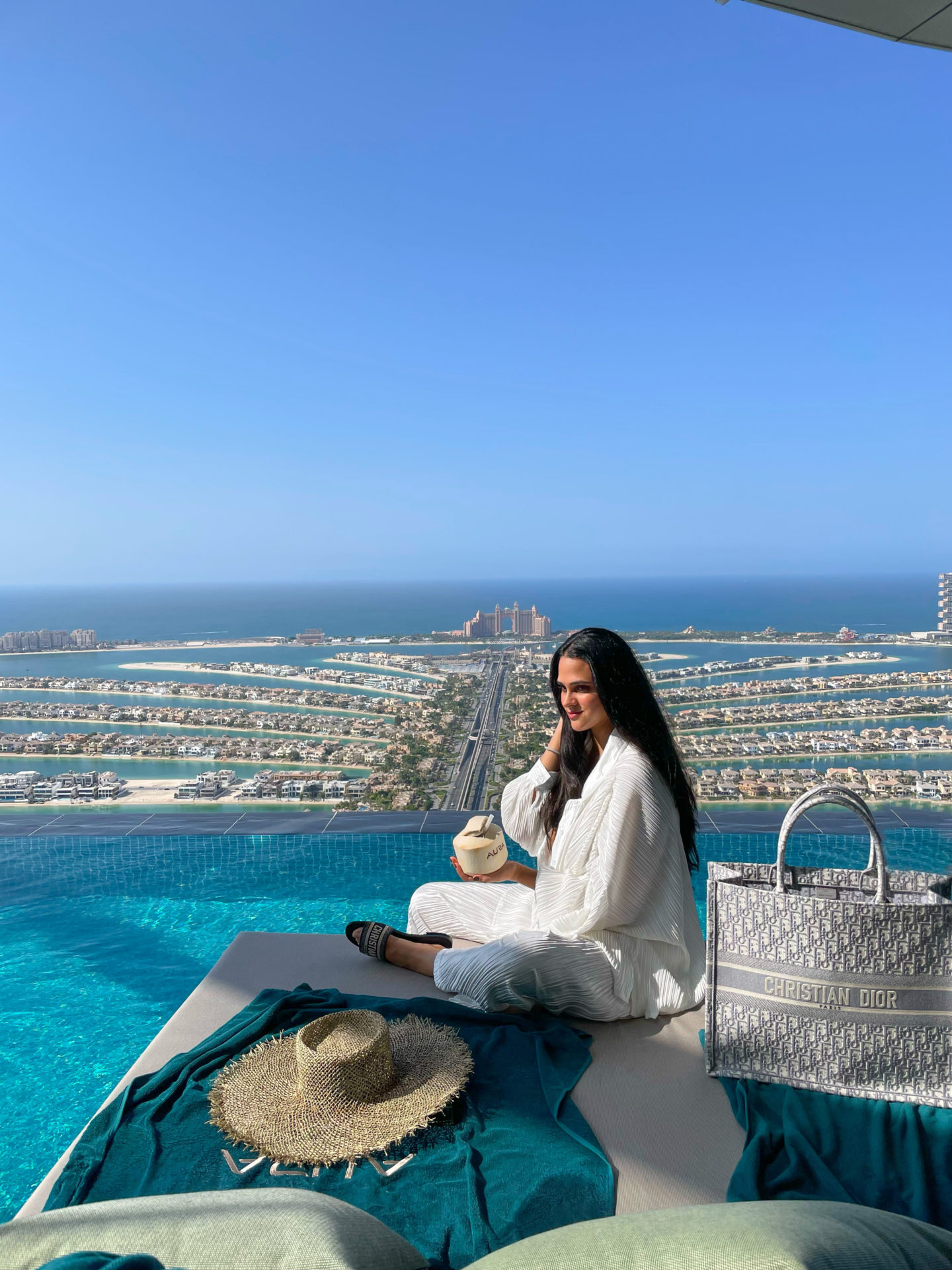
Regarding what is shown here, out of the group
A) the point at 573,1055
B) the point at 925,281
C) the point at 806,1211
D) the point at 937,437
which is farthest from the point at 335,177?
the point at 806,1211

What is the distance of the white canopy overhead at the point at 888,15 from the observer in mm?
2006

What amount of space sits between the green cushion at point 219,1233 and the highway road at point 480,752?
408 centimetres

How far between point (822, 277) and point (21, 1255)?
8.47 m

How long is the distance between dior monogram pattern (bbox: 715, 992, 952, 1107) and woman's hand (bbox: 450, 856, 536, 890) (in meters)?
0.83

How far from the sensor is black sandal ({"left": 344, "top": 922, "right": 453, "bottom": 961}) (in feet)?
7.01

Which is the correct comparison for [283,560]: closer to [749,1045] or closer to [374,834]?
[374,834]

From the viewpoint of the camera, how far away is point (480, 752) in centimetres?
543

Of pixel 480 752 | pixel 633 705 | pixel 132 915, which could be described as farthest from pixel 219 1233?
pixel 480 752

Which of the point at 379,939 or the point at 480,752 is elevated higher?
the point at 379,939

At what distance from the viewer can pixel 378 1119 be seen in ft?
4.65

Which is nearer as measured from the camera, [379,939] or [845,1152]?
[845,1152]

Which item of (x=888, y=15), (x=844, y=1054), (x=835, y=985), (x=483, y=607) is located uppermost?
(x=888, y=15)

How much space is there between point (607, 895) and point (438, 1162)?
2.27 feet

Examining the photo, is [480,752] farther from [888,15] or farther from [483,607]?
[888,15]
